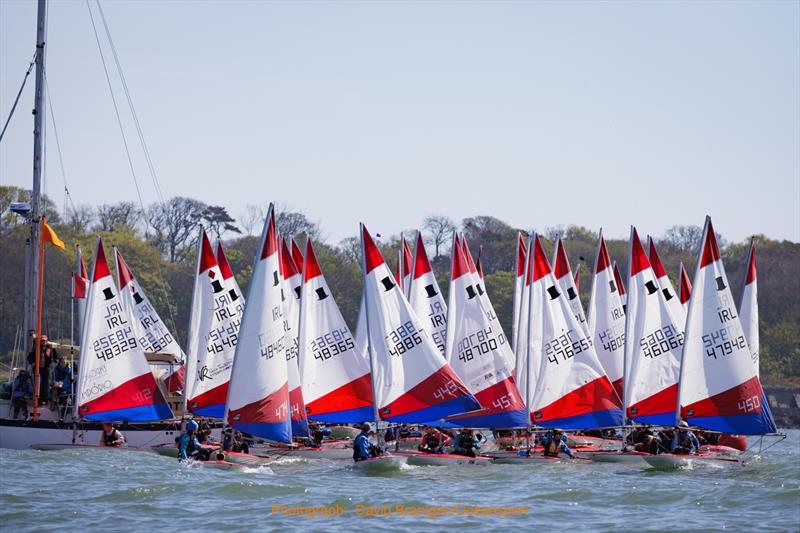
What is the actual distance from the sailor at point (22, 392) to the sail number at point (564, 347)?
14167 mm

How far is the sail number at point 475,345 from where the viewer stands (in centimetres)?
3544

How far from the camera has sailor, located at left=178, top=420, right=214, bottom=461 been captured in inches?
1131

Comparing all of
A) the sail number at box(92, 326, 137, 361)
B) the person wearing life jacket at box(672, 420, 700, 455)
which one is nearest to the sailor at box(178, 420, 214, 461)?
the sail number at box(92, 326, 137, 361)

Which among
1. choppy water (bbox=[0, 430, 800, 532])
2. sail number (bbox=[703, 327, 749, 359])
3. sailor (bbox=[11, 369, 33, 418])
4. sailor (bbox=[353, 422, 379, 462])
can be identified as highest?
sail number (bbox=[703, 327, 749, 359])

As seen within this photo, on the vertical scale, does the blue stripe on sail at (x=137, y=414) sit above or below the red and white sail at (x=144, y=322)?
below

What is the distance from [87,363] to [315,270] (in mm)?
7088

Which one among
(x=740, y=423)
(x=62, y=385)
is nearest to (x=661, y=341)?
(x=740, y=423)

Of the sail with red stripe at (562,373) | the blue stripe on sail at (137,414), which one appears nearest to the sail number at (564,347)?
the sail with red stripe at (562,373)

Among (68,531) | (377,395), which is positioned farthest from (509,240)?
(68,531)

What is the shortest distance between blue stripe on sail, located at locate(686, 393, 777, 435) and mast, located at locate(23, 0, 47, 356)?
18.8 meters

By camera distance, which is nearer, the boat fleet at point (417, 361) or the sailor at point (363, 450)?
the sailor at point (363, 450)

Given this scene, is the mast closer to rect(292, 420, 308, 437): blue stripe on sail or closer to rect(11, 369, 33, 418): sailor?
rect(11, 369, 33, 418): sailor

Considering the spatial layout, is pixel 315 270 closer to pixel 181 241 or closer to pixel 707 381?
pixel 707 381

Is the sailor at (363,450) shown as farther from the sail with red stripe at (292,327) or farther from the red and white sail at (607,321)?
the red and white sail at (607,321)
